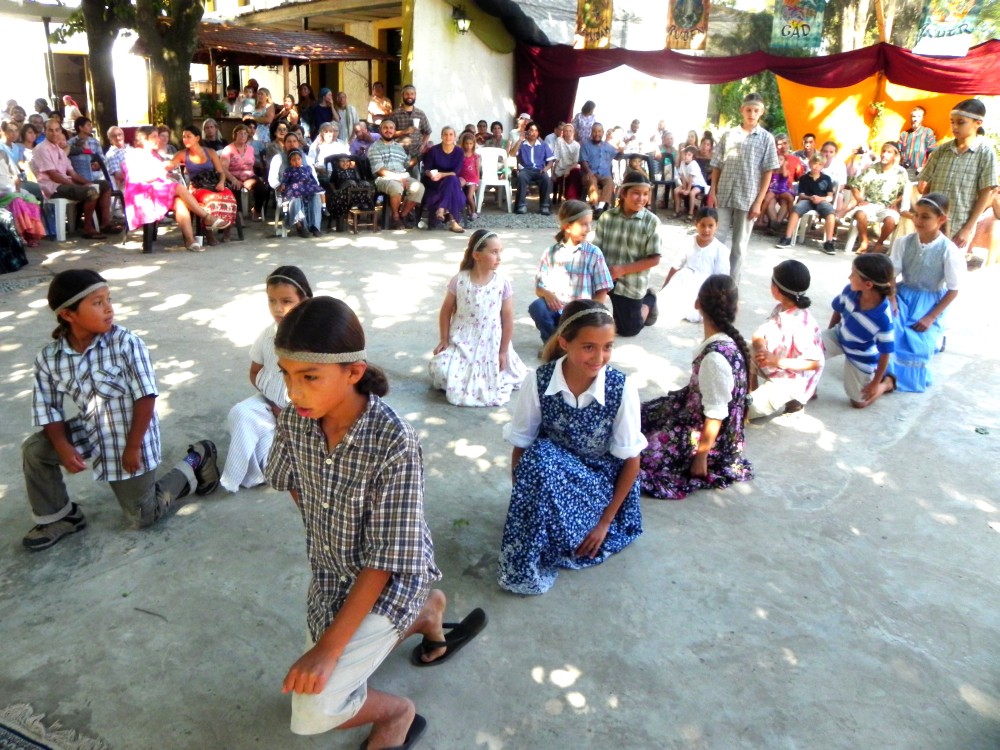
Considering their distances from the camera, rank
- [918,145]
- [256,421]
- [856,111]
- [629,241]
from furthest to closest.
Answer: [856,111] < [918,145] < [629,241] < [256,421]

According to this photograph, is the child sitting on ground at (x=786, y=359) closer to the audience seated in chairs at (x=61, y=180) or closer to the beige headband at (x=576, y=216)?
the beige headband at (x=576, y=216)

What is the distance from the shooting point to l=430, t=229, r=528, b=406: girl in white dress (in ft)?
15.5

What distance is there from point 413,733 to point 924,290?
15.9ft

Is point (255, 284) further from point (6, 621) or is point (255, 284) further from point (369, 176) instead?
point (6, 621)

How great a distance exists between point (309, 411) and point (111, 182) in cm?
964

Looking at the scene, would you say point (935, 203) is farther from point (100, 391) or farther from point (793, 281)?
point (100, 391)

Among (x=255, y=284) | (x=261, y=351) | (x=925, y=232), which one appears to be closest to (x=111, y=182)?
(x=255, y=284)

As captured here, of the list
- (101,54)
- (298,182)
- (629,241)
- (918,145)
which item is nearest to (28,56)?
(101,54)

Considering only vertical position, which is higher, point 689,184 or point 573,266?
point 689,184

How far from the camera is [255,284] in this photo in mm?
7367

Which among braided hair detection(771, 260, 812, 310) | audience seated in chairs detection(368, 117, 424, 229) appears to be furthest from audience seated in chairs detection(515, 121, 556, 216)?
braided hair detection(771, 260, 812, 310)

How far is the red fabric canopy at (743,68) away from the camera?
11766 millimetres

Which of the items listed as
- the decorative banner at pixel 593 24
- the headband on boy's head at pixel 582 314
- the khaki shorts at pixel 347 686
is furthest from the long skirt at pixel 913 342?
the decorative banner at pixel 593 24

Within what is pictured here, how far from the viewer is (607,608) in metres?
2.92
